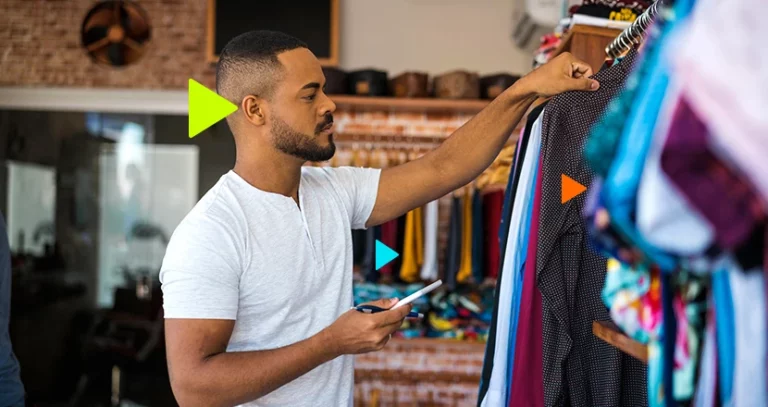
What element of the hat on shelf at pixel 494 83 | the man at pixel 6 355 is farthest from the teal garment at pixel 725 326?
the hat on shelf at pixel 494 83

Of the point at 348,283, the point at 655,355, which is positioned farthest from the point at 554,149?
the point at 655,355

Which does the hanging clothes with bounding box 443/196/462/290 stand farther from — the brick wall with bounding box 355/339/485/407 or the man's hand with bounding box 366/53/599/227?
the man's hand with bounding box 366/53/599/227

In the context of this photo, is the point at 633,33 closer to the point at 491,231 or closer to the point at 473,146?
the point at 473,146

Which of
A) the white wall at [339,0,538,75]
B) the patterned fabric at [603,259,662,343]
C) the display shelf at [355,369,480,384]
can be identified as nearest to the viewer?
the patterned fabric at [603,259,662,343]

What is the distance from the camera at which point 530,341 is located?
1.74m

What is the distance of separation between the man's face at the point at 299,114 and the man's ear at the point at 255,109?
0.10 ft

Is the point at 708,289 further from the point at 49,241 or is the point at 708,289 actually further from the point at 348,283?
the point at 49,241

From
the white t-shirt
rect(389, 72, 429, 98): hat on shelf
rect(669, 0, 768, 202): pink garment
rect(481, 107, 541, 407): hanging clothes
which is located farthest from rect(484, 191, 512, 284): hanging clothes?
rect(669, 0, 768, 202): pink garment

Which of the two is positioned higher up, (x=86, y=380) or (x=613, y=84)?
(x=613, y=84)

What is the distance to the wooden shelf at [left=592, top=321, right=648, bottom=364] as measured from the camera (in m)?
1.01

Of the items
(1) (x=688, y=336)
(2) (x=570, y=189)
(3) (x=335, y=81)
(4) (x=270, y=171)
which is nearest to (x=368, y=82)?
(3) (x=335, y=81)

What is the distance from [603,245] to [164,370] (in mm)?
4346

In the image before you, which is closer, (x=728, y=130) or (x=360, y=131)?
(x=728, y=130)

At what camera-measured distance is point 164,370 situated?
4.71 metres
